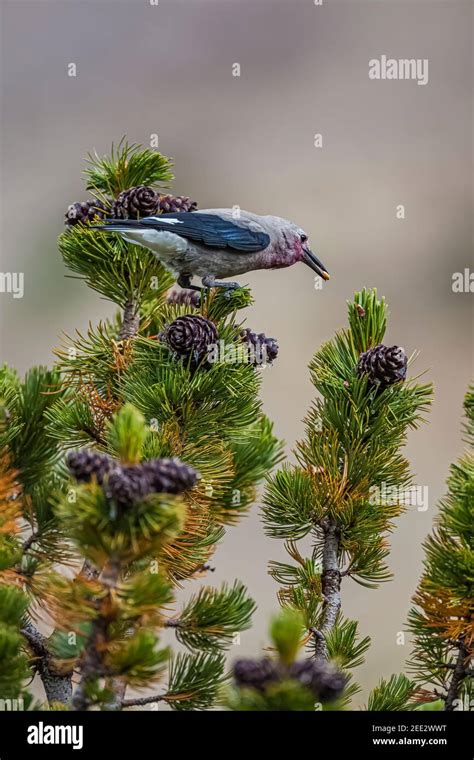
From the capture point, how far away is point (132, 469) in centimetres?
61

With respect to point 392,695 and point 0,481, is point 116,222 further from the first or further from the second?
point 392,695

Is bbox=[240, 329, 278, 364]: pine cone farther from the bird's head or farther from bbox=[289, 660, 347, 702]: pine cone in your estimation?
the bird's head

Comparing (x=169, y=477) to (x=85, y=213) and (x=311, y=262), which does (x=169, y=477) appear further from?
(x=311, y=262)

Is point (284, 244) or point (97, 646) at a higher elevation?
point (284, 244)

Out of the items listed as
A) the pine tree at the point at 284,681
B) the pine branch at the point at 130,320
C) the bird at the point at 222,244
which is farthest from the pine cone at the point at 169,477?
the bird at the point at 222,244

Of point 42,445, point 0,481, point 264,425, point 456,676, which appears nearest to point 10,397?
point 42,445

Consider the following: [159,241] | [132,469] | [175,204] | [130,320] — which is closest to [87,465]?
[132,469]

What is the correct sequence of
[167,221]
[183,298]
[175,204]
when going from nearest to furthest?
[175,204], [183,298], [167,221]

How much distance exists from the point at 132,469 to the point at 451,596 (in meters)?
0.45

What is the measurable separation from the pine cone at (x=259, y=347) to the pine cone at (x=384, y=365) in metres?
0.12

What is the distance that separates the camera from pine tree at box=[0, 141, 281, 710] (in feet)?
2.01

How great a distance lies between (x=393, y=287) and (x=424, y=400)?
10.9 ft

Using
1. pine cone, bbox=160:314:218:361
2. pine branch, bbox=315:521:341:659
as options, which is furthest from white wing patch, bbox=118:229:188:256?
pine branch, bbox=315:521:341:659

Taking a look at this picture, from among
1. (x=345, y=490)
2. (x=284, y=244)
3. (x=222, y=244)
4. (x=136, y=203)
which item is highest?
(x=284, y=244)
